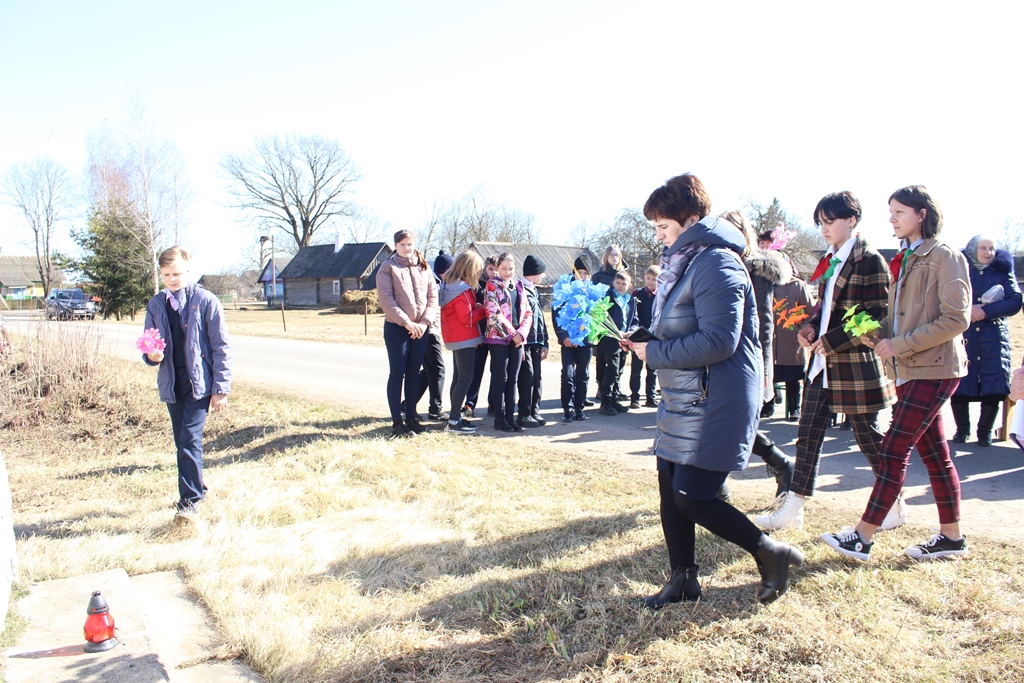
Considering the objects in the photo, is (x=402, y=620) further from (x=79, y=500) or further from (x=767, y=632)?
(x=79, y=500)

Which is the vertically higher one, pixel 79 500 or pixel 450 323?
pixel 450 323

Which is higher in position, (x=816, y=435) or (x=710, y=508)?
(x=816, y=435)

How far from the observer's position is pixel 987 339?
697 centimetres

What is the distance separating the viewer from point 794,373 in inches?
320

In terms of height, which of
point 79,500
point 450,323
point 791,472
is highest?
point 450,323

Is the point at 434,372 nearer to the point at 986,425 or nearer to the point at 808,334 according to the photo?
the point at 808,334

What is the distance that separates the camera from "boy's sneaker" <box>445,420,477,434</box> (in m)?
7.84

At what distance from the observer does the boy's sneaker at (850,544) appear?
3842 mm

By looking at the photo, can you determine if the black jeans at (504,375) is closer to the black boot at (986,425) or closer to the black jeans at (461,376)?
the black jeans at (461,376)

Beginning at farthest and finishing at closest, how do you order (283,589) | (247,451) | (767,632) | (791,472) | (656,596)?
(247,451) < (791,472) < (283,589) < (656,596) < (767,632)

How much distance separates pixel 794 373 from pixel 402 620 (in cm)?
601

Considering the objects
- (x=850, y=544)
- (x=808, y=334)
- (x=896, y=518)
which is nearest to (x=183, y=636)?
(x=850, y=544)

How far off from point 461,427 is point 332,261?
57989mm

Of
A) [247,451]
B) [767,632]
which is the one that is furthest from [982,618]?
[247,451]
